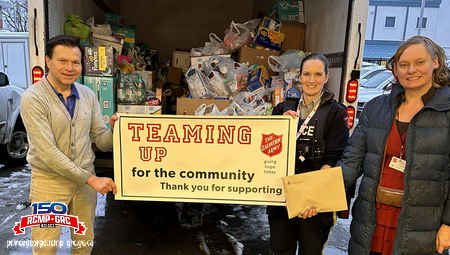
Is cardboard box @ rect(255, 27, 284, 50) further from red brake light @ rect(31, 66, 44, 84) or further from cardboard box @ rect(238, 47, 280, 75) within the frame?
red brake light @ rect(31, 66, 44, 84)

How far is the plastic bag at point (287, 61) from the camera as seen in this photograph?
3918 millimetres

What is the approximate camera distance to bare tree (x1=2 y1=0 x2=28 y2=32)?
18042 mm

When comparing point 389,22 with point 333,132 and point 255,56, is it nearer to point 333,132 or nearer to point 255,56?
point 255,56

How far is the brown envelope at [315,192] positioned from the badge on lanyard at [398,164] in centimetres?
28

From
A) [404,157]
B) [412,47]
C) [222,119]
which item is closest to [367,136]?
[404,157]

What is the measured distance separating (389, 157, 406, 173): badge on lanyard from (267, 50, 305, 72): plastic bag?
2342 mm

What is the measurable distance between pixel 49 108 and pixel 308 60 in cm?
156

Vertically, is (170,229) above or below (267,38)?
below

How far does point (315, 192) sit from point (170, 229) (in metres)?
2.06

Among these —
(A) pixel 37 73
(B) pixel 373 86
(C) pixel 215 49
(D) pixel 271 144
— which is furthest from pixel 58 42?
(B) pixel 373 86

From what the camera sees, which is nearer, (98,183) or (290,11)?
(98,183)

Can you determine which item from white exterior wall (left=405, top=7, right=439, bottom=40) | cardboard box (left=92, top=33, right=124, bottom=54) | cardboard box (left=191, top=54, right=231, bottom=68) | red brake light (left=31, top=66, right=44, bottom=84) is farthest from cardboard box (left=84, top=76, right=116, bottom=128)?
white exterior wall (left=405, top=7, right=439, bottom=40)

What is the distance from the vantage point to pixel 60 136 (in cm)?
192

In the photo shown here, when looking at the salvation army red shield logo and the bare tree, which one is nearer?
the salvation army red shield logo
